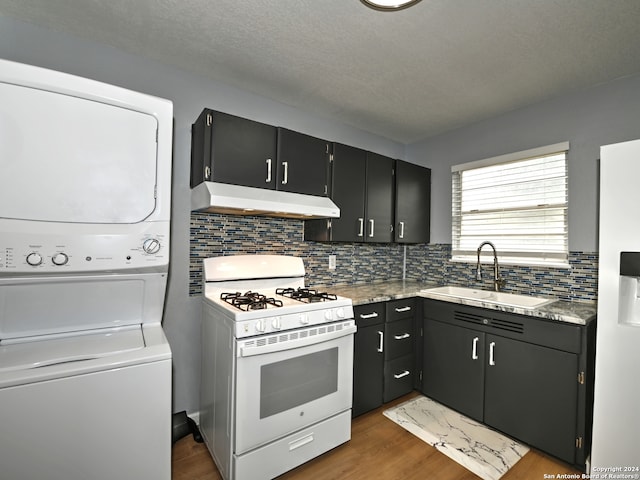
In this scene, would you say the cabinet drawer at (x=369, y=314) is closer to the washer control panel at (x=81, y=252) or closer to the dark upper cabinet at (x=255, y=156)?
the dark upper cabinet at (x=255, y=156)

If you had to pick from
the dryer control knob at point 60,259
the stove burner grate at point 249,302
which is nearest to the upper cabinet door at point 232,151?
the stove burner grate at point 249,302

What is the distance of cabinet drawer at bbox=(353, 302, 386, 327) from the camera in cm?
228

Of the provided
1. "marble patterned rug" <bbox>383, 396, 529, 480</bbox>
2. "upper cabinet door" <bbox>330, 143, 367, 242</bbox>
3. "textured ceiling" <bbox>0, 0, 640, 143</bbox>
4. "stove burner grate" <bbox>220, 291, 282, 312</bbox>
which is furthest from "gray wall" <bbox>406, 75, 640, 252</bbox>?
"stove burner grate" <bbox>220, 291, 282, 312</bbox>

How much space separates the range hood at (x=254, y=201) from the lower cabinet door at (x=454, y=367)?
4.16 ft

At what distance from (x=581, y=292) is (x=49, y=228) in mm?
3200

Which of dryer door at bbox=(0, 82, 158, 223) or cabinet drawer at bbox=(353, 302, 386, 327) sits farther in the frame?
cabinet drawer at bbox=(353, 302, 386, 327)

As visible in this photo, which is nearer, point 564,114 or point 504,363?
point 504,363

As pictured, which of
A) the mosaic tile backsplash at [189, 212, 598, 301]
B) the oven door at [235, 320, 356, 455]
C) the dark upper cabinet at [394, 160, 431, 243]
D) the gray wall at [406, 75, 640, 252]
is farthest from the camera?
the dark upper cabinet at [394, 160, 431, 243]

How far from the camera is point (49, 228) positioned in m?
1.33

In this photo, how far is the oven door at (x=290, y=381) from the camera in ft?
5.33

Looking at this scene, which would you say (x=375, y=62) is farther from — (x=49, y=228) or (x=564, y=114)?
(x=49, y=228)

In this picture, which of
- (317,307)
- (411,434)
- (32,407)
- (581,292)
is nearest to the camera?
(32,407)

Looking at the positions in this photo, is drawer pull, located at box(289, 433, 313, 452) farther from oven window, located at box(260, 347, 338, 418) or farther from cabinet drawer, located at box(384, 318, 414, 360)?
cabinet drawer, located at box(384, 318, 414, 360)

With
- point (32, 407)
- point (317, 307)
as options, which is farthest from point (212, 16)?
point (32, 407)
